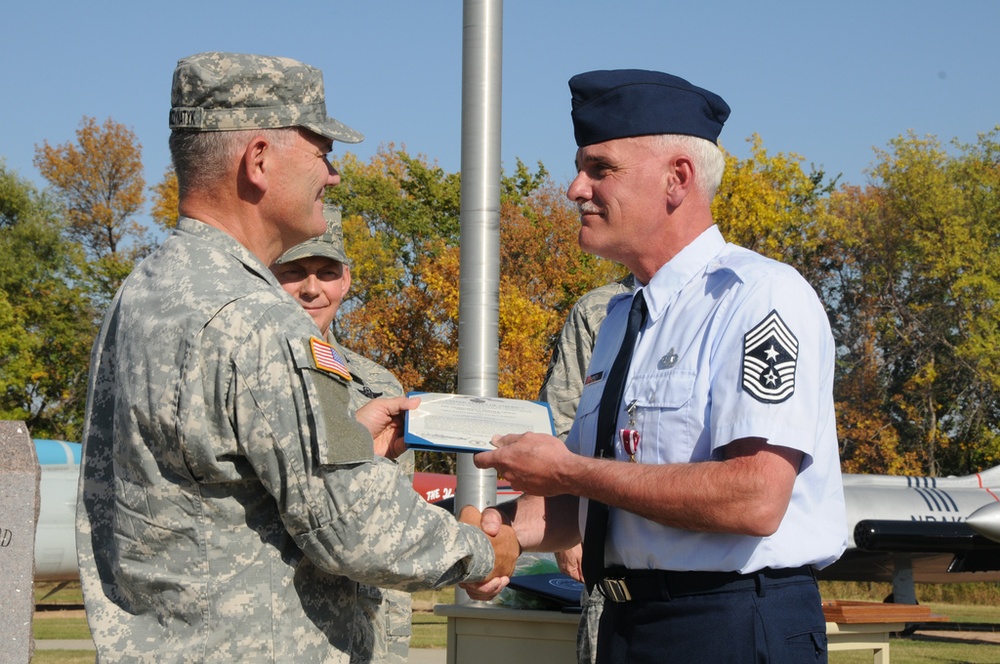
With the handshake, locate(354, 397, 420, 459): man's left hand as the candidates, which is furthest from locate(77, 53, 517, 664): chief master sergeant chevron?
locate(354, 397, 420, 459): man's left hand

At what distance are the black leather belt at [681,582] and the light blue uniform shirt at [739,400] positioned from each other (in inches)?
1.1

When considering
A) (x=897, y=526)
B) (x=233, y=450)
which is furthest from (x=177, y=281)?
(x=897, y=526)

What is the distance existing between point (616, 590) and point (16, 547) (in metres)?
4.02

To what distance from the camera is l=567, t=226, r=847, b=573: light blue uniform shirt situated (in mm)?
2729

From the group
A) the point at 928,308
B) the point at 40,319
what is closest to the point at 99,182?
the point at 40,319

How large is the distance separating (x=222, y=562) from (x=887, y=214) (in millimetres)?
44313

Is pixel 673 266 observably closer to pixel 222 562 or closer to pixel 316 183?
pixel 316 183

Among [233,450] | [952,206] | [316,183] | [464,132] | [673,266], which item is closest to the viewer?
[233,450]

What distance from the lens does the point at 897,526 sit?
14320 mm

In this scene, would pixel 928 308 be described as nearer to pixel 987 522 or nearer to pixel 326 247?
pixel 987 522

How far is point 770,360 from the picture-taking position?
275 cm

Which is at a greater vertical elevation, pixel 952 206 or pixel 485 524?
pixel 952 206

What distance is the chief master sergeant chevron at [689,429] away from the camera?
2.72m

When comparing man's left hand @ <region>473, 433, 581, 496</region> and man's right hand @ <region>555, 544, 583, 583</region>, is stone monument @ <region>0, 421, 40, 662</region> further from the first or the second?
man's left hand @ <region>473, 433, 581, 496</region>
